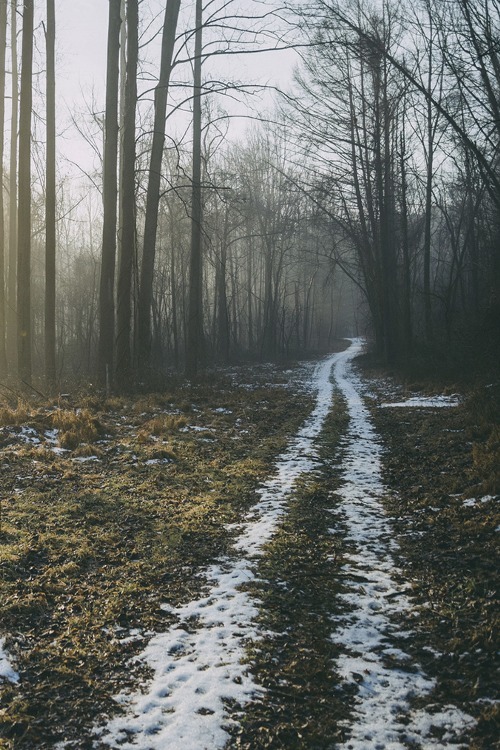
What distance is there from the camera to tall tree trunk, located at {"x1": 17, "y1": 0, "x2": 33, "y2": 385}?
1481 centimetres

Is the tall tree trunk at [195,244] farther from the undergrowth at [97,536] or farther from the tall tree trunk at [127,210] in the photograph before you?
the undergrowth at [97,536]

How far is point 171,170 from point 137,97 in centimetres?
1664

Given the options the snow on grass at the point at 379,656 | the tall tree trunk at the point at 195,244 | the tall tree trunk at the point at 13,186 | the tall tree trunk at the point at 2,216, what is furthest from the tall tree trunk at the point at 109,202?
the snow on grass at the point at 379,656

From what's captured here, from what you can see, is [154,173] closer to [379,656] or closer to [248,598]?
[248,598]

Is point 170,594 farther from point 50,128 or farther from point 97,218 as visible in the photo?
point 97,218

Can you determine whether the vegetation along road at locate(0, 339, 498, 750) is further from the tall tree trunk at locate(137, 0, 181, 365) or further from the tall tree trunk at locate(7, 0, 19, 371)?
the tall tree trunk at locate(7, 0, 19, 371)

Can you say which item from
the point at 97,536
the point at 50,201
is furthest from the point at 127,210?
the point at 97,536

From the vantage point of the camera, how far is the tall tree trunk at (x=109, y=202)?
1438 cm

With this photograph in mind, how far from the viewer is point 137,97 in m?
14.6

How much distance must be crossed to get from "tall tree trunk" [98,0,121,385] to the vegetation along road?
20.7 ft

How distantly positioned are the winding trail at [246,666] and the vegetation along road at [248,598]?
0.01m

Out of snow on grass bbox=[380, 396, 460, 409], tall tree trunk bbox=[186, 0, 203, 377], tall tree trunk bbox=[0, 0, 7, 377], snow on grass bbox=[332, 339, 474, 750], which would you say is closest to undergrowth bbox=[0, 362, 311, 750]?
snow on grass bbox=[332, 339, 474, 750]

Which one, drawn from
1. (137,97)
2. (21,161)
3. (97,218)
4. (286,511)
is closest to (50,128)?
(21,161)

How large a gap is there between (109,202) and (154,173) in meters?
1.95
